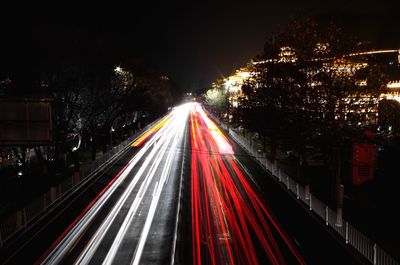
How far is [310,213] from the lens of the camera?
20781 millimetres

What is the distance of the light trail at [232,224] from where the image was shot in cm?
1518

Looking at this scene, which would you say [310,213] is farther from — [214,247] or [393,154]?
[393,154]

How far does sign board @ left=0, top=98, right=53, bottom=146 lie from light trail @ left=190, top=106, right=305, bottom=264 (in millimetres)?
9678

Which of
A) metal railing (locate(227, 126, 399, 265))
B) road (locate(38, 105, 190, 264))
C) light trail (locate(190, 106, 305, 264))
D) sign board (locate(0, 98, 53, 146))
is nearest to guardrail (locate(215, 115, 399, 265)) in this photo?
metal railing (locate(227, 126, 399, 265))

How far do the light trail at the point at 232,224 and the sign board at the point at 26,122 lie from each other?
9678mm

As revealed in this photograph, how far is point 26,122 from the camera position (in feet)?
76.0

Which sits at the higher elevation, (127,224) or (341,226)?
(341,226)

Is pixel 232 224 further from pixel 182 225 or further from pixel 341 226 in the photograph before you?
pixel 341 226

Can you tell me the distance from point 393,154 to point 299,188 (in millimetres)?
14697

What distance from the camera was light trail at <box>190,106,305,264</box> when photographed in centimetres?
1518

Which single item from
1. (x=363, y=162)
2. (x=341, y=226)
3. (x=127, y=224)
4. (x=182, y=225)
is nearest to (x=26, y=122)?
(x=127, y=224)

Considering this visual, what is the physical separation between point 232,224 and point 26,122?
13321 mm

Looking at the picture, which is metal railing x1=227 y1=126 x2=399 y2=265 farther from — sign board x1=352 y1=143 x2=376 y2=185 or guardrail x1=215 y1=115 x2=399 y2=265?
sign board x1=352 y1=143 x2=376 y2=185

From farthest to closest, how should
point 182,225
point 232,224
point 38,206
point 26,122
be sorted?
1. point 26,122
2. point 38,206
3. point 182,225
4. point 232,224
